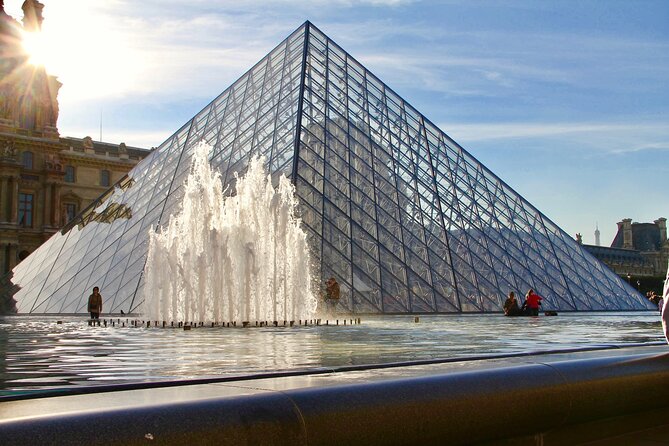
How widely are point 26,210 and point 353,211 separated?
3791 cm

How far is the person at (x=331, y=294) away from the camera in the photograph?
17438 millimetres

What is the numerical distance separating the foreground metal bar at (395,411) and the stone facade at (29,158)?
50726mm

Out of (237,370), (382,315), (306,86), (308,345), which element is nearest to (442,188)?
(306,86)

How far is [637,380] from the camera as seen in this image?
3633 mm

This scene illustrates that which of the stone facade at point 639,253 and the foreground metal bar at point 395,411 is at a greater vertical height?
the stone facade at point 639,253

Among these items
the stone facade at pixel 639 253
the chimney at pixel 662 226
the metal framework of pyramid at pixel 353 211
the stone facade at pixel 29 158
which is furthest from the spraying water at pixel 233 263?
the chimney at pixel 662 226

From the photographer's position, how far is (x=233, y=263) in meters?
15.4

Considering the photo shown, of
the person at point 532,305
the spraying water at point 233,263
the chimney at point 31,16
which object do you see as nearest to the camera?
the spraying water at point 233,263

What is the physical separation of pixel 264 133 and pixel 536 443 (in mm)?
20764

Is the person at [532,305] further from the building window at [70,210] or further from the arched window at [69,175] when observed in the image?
the arched window at [69,175]

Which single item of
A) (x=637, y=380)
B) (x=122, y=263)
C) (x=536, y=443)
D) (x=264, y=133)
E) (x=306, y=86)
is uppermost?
(x=306, y=86)

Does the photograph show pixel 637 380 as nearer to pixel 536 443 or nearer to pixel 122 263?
pixel 536 443

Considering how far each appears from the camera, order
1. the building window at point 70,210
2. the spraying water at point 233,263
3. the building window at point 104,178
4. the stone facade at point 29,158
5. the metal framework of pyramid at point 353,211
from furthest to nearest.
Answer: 1. the building window at point 104,178
2. the building window at point 70,210
3. the stone facade at point 29,158
4. the metal framework of pyramid at point 353,211
5. the spraying water at point 233,263

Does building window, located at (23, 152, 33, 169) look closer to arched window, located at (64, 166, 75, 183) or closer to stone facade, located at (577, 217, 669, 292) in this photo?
arched window, located at (64, 166, 75, 183)
